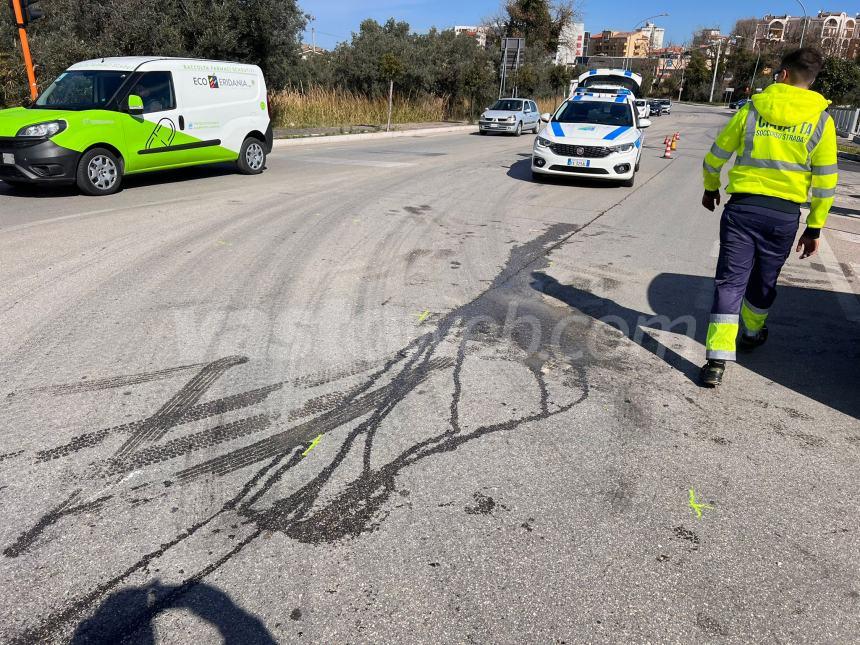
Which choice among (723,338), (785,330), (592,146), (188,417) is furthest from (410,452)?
(592,146)

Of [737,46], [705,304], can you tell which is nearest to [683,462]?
[705,304]

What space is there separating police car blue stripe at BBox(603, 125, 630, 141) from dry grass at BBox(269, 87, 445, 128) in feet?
46.8

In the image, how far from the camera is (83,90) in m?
10.1

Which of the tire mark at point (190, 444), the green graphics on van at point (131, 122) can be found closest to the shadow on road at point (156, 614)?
the tire mark at point (190, 444)

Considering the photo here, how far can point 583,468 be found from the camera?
3.23m

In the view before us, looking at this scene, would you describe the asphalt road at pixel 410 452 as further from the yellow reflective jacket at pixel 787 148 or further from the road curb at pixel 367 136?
the road curb at pixel 367 136

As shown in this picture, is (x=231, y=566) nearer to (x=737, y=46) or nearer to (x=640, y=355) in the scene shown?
(x=640, y=355)

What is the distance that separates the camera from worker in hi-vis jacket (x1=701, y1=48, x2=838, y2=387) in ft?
13.2

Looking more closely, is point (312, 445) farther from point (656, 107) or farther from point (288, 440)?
point (656, 107)

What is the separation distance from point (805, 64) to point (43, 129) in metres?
9.16

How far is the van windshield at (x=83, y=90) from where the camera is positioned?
9953 millimetres

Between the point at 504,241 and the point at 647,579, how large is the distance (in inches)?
223

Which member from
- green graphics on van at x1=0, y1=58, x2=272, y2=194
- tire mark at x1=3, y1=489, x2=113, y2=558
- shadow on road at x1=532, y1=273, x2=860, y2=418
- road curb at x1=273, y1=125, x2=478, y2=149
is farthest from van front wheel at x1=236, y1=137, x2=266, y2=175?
tire mark at x1=3, y1=489, x2=113, y2=558

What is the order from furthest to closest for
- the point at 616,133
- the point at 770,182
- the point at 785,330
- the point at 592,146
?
the point at 616,133
the point at 592,146
the point at 785,330
the point at 770,182
